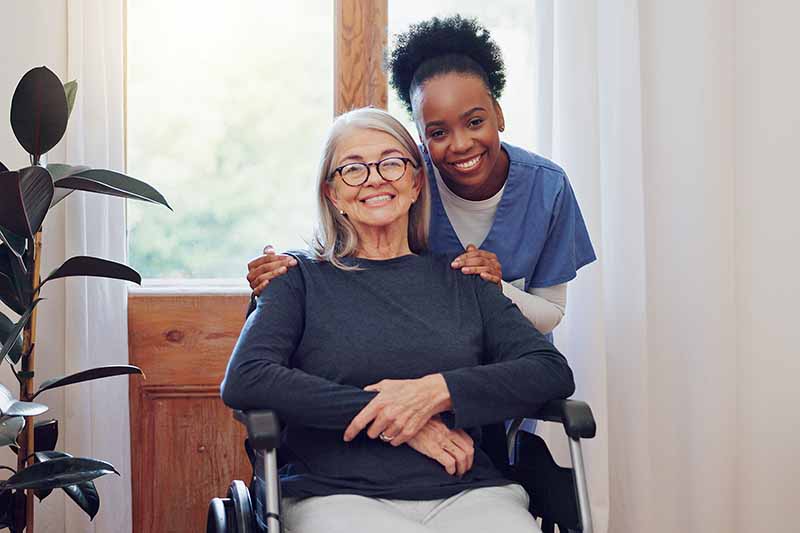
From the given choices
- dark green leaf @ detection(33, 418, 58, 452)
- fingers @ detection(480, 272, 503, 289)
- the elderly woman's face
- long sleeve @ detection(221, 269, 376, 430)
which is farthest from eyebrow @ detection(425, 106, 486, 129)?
dark green leaf @ detection(33, 418, 58, 452)

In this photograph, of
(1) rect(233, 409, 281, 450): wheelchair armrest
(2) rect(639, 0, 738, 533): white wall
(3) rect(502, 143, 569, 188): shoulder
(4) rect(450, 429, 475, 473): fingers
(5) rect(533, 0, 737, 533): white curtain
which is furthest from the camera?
(2) rect(639, 0, 738, 533): white wall

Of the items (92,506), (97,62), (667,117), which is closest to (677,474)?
(667,117)

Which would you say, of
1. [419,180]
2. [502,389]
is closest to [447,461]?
[502,389]

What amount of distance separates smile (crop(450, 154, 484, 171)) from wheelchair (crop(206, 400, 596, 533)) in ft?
1.86

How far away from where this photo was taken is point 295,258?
6.57 ft

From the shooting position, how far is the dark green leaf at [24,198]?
1832mm

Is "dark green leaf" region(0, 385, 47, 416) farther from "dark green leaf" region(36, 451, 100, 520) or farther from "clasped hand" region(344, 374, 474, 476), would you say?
"clasped hand" region(344, 374, 474, 476)

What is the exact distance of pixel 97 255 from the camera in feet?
8.13

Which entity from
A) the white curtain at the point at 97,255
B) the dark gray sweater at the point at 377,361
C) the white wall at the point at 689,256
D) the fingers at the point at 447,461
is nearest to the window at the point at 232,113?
the white curtain at the point at 97,255

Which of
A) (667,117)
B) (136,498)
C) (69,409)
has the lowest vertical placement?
(136,498)

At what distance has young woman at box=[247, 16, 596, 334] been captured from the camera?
213cm

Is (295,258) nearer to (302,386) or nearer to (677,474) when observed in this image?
(302,386)

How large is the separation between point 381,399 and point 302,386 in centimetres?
14

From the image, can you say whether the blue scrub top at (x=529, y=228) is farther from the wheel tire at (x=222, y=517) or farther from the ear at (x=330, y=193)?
the wheel tire at (x=222, y=517)
